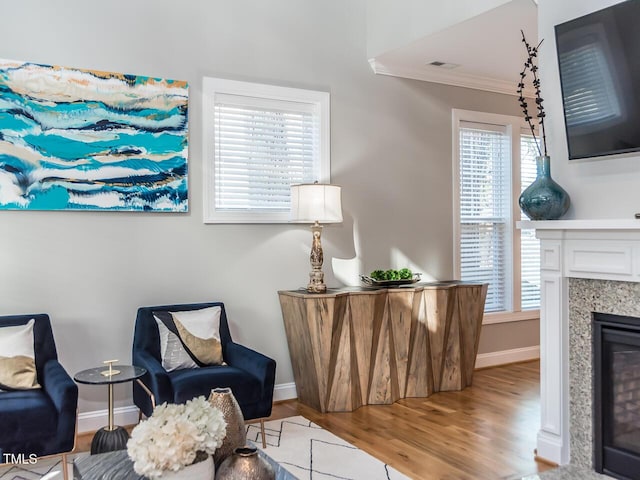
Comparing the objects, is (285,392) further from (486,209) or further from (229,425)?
(486,209)

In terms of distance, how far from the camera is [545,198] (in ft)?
10.7

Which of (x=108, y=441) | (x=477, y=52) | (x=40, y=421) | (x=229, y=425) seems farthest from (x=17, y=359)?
(x=477, y=52)

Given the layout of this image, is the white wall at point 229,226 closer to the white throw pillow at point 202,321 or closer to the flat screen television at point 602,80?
the white throw pillow at point 202,321

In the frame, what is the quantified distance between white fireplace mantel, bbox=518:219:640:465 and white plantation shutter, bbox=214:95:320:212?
196 cm

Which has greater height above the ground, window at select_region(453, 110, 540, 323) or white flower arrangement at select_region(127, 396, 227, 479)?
window at select_region(453, 110, 540, 323)

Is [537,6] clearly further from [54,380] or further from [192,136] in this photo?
[54,380]

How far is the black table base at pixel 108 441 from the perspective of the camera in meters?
3.09

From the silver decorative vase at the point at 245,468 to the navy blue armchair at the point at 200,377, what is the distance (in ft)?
4.51

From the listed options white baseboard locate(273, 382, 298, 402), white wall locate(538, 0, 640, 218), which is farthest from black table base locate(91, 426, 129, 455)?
white wall locate(538, 0, 640, 218)

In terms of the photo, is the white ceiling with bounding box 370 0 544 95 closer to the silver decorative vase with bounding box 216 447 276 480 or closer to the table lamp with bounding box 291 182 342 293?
the table lamp with bounding box 291 182 342 293

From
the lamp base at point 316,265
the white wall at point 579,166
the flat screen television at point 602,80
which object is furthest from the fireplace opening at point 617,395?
the lamp base at point 316,265

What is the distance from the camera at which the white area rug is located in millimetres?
3178

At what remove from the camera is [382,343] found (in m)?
4.50

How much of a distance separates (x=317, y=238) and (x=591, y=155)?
2.03 m
